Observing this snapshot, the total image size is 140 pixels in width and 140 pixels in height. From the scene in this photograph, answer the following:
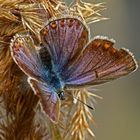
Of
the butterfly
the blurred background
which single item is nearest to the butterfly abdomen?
the butterfly

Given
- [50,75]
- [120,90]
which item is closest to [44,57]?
[50,75]

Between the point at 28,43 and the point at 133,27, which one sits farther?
the point at 133,27

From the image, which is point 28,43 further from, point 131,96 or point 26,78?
point 131,96

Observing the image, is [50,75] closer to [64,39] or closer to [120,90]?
[64,39]

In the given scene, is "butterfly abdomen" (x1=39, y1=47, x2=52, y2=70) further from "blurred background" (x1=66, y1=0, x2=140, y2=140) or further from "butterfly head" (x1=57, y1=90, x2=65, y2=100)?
"blurred background" (x1=66, y1=0, x2=140, y2=140)

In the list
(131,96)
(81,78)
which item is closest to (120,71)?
(81,78)

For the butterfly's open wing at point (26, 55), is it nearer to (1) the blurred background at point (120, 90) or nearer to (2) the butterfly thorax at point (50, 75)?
(2) the butterfly thorax at point (50, 75)

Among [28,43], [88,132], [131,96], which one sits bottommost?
[131,96]
